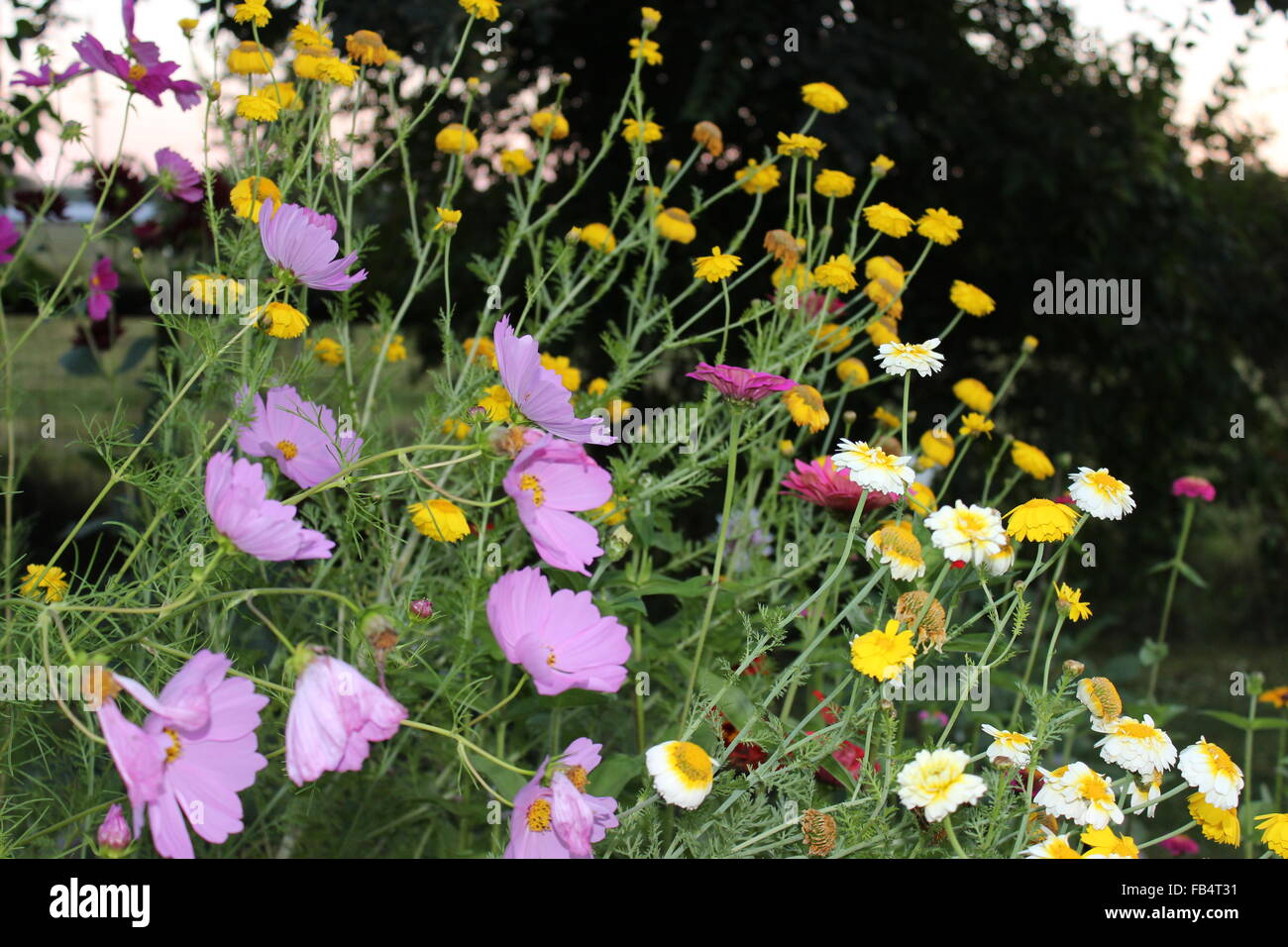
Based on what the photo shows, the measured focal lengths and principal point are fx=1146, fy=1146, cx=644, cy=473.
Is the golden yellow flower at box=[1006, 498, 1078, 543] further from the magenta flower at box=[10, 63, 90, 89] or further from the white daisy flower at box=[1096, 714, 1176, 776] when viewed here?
the magenta flower at box=[10, 63, 90, 89]

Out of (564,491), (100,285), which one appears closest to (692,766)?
(564,491)

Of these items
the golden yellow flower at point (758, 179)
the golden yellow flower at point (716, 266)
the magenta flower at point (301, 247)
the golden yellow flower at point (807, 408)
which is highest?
the golden yellow flower at point (758, 179)

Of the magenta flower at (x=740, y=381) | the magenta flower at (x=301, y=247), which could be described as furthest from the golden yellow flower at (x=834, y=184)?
the magenta flower at (x=301, y=247)

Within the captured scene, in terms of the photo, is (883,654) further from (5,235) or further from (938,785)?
(5,235)

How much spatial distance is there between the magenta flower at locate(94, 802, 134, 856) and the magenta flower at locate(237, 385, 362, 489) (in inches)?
12.1

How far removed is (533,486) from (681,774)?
243mm

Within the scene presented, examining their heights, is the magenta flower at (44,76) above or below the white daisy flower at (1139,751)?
above

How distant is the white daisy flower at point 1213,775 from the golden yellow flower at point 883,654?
259 millimetres

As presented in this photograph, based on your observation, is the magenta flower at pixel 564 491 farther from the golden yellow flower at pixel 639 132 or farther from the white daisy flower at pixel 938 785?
the golden yellow flower at pixel 639 132

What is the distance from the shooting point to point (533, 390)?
779 millimetres

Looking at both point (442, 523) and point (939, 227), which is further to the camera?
point (939, 227)

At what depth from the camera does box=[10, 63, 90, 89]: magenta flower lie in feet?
4.56

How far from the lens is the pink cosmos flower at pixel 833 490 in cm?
106
